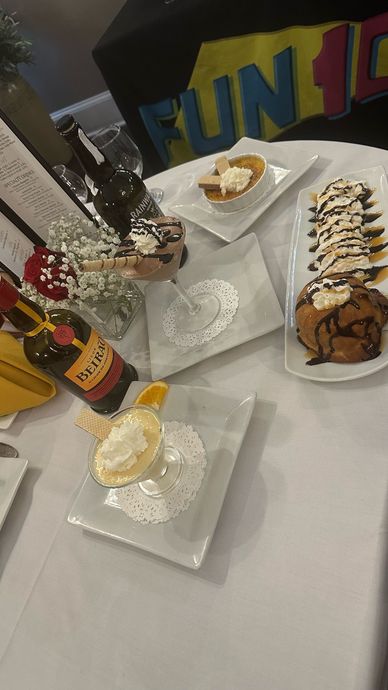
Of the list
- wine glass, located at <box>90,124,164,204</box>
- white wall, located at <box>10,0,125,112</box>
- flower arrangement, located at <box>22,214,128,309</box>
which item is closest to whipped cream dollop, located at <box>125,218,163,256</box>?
flower arrangement, located at <box>22,214,128,309</box>

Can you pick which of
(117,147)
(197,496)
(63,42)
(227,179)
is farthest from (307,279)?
(63,42)

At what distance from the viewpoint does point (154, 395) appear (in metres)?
0.83

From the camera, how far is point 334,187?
100cm

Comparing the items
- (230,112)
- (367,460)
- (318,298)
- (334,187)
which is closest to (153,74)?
(230,112)

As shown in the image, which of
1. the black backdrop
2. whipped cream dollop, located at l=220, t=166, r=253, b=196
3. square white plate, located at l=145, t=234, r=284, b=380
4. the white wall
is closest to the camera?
square white plate, located at l=145, t=234, r=284, b=380

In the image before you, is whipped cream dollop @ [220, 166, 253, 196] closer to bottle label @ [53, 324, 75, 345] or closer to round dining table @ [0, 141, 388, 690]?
round dining table @ [0, 141, 388, 690]

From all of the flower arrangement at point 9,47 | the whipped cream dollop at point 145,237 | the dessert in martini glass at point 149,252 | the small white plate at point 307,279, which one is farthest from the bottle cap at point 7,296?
the flower arrangement at point 9,47

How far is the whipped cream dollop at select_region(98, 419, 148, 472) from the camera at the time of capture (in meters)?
0.70

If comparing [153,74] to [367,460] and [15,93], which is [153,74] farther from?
[367,460]

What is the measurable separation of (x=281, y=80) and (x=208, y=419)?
180 centimetres

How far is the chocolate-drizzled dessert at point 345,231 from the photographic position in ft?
2.86

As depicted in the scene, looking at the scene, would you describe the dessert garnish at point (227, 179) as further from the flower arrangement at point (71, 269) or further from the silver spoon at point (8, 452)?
the silver spoon at point (8, 452)

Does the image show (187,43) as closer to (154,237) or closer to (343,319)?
(154,237)

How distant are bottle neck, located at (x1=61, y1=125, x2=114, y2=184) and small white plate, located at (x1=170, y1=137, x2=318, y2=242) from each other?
0.26 m
